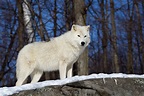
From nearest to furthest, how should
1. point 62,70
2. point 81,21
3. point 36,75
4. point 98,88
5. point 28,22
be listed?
point 98,88, point 62,70, point 36,75, point 81,21, point 28,22

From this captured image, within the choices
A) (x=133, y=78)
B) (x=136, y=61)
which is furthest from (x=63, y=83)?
(x=136, y=61)

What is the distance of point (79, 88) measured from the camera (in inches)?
201

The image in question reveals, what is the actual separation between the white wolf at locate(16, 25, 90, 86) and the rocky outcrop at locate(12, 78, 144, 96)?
6.81ft

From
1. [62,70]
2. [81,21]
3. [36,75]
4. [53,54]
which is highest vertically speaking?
[81,21]

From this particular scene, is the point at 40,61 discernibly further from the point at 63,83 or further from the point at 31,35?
the point at 31,35

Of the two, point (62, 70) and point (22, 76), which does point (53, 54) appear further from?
point (22, 76)

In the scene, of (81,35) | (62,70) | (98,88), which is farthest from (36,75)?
(98,88)

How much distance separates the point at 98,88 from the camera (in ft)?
17.2

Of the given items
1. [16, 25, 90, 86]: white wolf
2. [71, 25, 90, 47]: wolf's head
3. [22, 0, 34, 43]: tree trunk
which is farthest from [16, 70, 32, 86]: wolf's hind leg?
[22, 0, 34, 43]: tree trunk

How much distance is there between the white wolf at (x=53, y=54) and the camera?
24.4ft

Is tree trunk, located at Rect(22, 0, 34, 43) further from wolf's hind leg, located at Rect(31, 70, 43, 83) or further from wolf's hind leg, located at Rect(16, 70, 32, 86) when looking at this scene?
wolf's hind leg, located at Rect(16, 70, 32, 86)

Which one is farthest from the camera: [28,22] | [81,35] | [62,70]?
[28,22]

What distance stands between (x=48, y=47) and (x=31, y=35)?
17.4 ft

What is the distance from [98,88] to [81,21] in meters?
5.50
